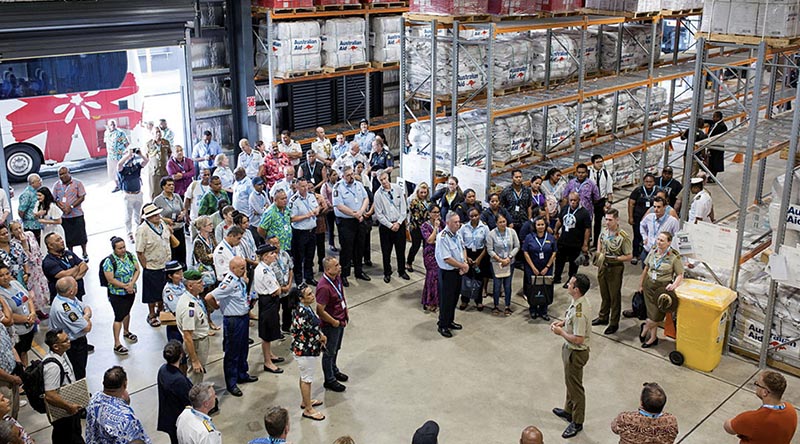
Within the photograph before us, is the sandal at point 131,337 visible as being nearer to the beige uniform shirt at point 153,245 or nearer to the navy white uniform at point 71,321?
the beige uniform shirt at point 153,245

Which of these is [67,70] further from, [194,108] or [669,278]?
[669,278]

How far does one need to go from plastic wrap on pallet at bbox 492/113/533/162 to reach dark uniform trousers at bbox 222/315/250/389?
646 cm

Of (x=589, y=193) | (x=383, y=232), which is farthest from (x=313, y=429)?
(x=589, y=193)

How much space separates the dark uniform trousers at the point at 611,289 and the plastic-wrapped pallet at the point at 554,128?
469cm

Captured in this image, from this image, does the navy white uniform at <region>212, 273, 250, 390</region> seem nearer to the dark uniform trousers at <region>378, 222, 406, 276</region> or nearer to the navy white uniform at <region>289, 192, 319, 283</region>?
the navy white uniform at <region>289, 192, 319, 283</region>

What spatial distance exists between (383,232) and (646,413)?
686 centimetres

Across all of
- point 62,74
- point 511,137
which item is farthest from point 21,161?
point 511,137

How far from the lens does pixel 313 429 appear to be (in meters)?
8.45

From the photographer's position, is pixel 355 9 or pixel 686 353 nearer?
pixel 686 353

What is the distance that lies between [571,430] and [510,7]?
284 inches

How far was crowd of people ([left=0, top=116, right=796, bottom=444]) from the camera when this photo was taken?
7.01 metres

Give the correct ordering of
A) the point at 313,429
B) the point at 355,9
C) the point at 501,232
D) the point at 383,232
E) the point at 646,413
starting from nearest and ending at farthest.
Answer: the point at 646,413
the point at 313,429
the point at 501,232
the point at 383,232
the point at 355,9

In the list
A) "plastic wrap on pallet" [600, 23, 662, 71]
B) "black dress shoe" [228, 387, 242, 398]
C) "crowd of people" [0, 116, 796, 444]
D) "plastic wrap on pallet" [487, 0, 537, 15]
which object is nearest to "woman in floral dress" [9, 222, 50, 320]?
"crowd of people" [0, 116, 796, 444]

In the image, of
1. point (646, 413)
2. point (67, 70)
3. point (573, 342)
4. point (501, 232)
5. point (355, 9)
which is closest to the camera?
point (646, 413)
